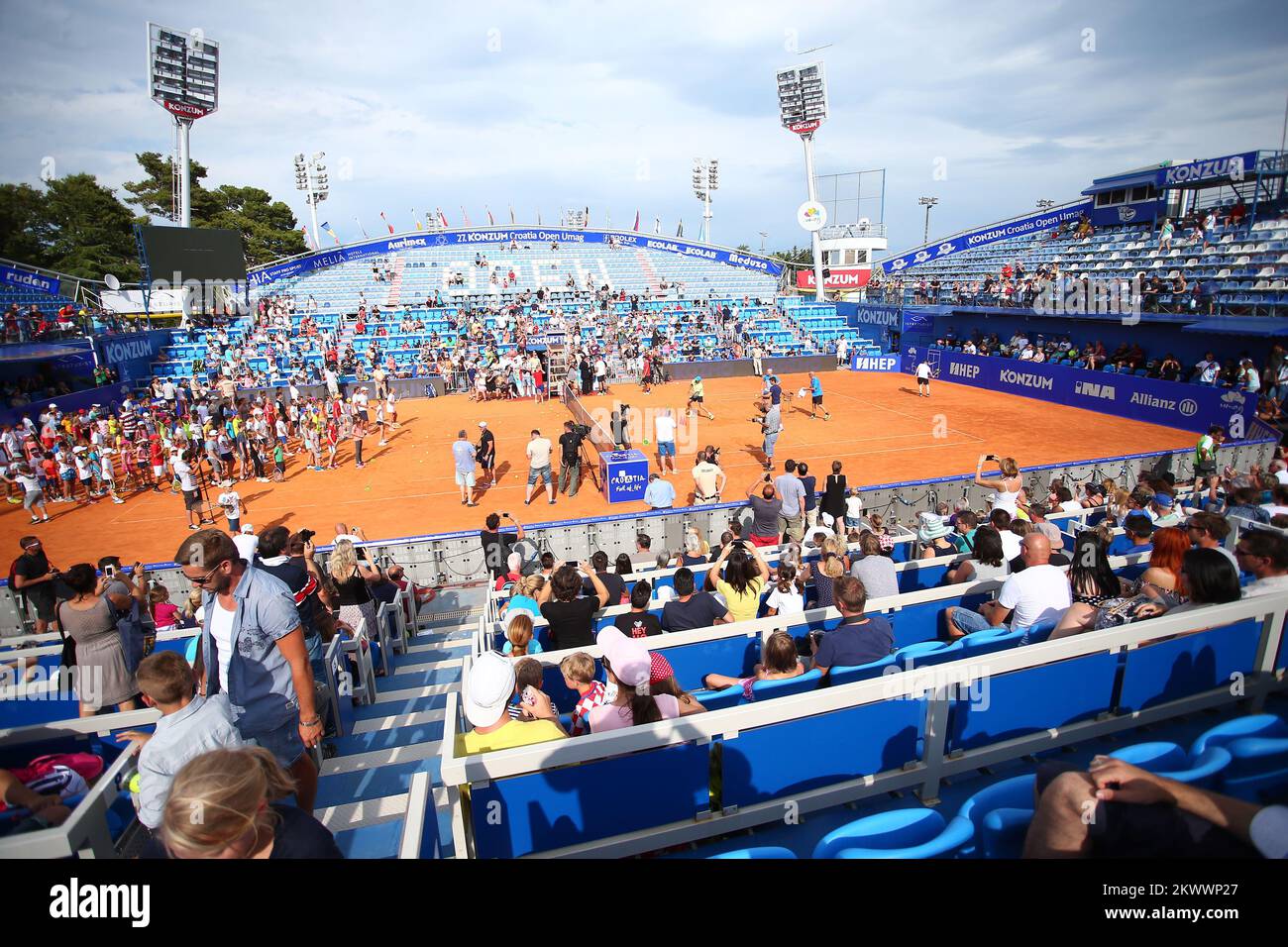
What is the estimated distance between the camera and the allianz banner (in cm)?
2023

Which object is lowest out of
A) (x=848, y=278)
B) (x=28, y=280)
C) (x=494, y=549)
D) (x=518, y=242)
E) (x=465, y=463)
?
(x=494, y=549)

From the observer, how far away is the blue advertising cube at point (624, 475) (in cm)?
1479

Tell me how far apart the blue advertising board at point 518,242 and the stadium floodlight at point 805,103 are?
27.7 feet

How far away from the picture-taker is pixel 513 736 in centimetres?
349

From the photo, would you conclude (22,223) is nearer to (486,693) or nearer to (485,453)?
(485,453)

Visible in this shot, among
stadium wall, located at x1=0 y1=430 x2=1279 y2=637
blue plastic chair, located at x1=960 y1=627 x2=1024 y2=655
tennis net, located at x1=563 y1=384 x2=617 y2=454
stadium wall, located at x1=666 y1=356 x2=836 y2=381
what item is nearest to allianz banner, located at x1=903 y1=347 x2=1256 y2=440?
stadium wall, located at x1=666 y1=356 x2=836 y2=381

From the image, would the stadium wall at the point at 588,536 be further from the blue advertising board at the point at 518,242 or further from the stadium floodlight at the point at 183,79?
the blue advertising board at the point at 518,242

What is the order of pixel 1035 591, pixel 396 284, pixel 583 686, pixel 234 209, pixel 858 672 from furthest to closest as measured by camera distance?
1. pixel 234 209
2. pixel 396 284
3. pixel 1035 591
4. pixel 858 672
5. pixel 583 686

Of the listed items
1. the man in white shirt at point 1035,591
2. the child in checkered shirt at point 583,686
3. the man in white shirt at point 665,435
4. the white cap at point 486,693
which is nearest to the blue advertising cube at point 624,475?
the man in white shirt at point 665,435

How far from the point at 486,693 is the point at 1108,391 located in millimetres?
28764

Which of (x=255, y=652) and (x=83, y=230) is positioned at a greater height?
(x=83, y=230)

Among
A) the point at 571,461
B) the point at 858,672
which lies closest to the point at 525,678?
the point at 858,672

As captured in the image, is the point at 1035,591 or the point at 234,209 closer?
the point at 1035,591
